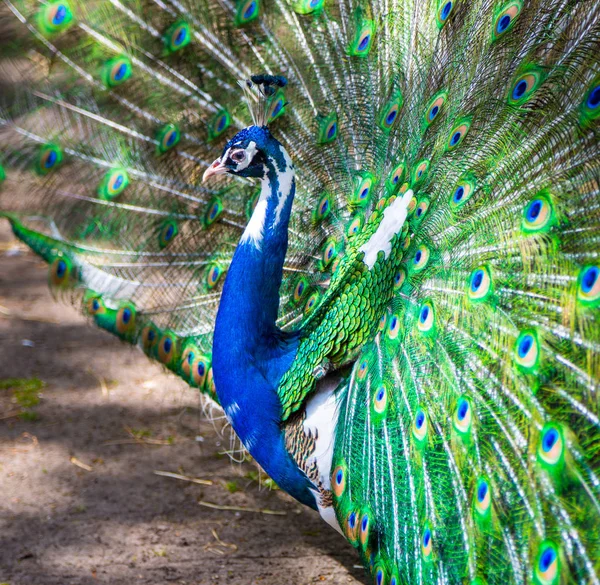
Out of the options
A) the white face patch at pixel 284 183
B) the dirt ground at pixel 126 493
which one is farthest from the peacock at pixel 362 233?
the dirt ground at pixel 126 493

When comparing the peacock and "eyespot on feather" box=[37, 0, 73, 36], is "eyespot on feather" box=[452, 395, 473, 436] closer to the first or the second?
the peacock

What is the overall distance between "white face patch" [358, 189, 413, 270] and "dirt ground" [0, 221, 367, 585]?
3.02 ft

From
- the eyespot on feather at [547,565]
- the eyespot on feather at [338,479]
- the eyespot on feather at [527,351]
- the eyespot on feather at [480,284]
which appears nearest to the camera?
the eyespot on feather at [547,565]

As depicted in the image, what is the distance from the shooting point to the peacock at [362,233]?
1355 mm

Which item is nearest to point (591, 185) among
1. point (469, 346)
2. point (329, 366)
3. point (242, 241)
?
point (469, 346)

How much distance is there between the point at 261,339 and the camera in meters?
1.94

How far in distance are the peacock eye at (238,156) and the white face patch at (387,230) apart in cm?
35

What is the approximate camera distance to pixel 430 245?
169cm

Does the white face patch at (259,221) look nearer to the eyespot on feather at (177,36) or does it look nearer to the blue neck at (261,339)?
the blue neck at (261,339)

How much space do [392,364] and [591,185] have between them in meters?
0.54

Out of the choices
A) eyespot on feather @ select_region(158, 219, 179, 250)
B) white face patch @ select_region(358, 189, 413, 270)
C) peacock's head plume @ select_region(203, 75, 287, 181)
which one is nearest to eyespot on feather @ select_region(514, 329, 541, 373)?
white face patch @ select_region(358, 189, 413, 270)

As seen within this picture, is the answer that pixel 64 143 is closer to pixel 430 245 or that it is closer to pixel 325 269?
pixel 325 269

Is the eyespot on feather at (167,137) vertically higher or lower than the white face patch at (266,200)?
higher

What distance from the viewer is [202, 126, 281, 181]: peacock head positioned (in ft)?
5.95
